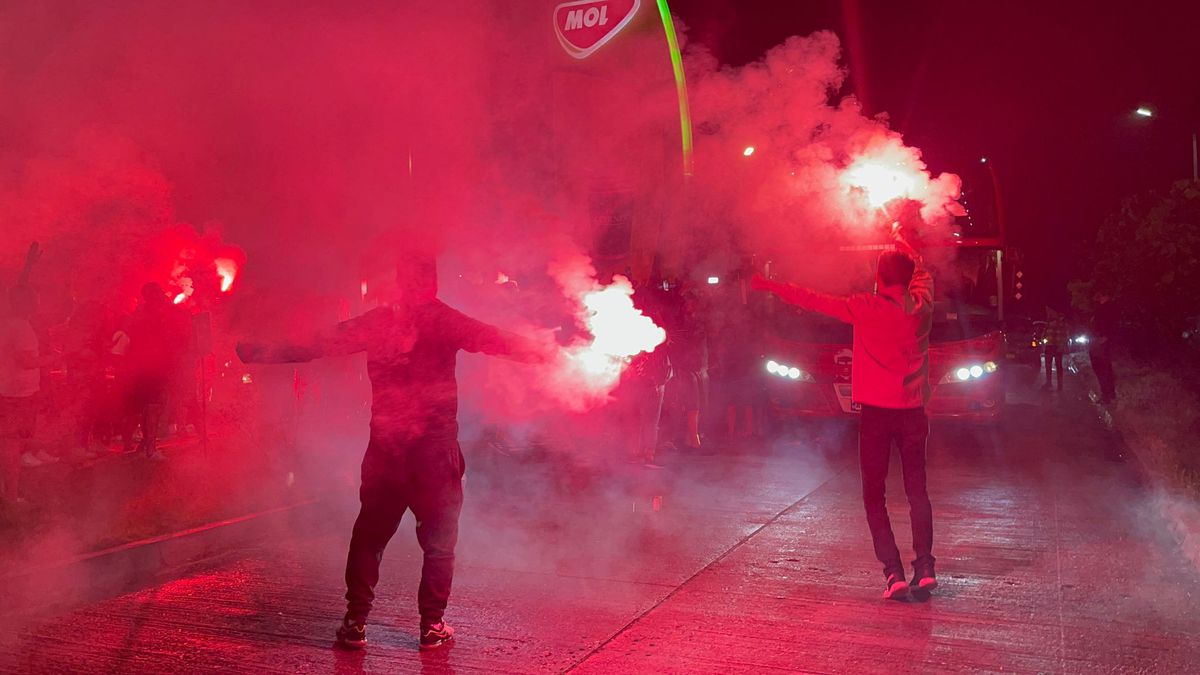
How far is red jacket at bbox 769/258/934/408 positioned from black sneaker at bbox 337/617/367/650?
2.59 meters

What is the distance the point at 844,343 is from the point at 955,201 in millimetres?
2276

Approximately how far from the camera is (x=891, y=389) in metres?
5.23

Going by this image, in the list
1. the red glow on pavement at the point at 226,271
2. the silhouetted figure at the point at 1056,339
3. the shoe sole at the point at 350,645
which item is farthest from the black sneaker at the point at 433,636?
the silhouetted figure at the point at 1056,339

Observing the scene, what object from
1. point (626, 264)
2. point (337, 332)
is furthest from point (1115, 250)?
point (337, 332)

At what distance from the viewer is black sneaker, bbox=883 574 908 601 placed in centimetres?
516

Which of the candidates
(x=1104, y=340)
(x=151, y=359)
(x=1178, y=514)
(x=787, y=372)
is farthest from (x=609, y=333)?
(x=1104, y=340)

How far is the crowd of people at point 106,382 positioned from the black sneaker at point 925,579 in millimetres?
6238

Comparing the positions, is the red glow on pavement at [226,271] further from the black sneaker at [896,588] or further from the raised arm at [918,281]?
the black sneaker at [896,588]

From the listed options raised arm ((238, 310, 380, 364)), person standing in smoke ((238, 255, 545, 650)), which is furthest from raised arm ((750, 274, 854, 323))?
raised arm ((238, 310, 380, 364))

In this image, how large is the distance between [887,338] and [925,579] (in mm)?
1242

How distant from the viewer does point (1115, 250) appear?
35.2 meters

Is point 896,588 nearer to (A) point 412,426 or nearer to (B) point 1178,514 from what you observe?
(A) point 412,426

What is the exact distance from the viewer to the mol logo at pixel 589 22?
30.1ft

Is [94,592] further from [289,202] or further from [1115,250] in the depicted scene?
[1115,250]
